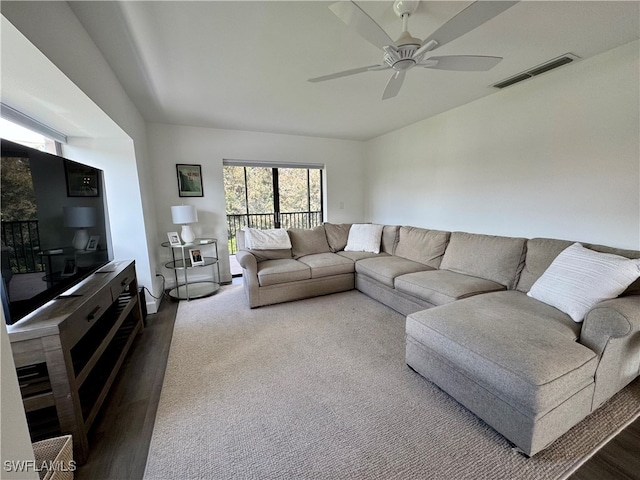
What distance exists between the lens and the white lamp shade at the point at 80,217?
1580 mm

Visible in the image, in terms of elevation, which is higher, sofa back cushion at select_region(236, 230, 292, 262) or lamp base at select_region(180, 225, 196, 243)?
lamp base at select_region(180, 225, 196, 243)

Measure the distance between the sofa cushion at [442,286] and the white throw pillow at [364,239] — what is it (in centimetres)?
107

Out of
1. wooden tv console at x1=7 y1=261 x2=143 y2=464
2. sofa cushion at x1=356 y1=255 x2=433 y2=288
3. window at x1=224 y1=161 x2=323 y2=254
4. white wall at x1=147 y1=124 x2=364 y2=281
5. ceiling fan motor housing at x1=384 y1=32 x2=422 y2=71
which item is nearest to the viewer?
wooden tv console at x1=7 y1=261 x2=143 y2=464

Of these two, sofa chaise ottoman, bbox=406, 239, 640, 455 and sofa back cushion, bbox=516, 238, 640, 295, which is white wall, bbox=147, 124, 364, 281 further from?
sofa chaise ottoman, bbox=406, 239, 640, 455

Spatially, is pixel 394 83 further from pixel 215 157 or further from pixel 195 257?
pixel 195 257

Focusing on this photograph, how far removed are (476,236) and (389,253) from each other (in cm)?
120

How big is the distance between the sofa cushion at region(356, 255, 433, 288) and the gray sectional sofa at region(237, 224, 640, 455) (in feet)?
0.08

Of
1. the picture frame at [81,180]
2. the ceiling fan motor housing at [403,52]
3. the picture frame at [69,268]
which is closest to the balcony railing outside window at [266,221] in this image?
the picture frame at [81,180]

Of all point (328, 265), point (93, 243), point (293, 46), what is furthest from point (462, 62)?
point (93, 243)

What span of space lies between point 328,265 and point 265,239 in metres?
0.91

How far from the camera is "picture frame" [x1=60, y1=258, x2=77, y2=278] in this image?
152cm

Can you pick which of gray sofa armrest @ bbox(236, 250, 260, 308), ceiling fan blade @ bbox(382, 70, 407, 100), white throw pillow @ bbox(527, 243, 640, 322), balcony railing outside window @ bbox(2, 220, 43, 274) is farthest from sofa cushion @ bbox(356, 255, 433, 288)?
balcony railing outside window @ bbox(2, 220, 43, 274)

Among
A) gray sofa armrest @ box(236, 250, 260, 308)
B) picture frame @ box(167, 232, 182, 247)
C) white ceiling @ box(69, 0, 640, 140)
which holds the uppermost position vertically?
white ceiling @ box(69, 0, 640, 140)

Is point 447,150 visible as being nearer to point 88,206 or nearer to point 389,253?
point 389,253
